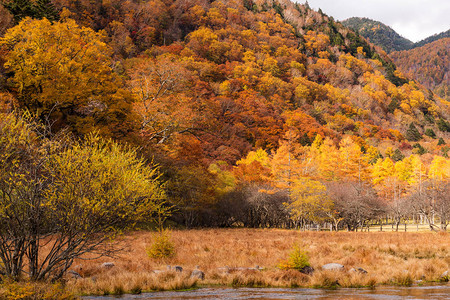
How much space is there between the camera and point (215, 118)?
166ft

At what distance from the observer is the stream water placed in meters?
12.8

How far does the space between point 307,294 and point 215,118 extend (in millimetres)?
38152

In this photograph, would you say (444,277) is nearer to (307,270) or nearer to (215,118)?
(307,270)

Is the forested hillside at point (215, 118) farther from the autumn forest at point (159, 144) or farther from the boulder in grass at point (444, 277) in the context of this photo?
the boulder in grass at point (444, 277)

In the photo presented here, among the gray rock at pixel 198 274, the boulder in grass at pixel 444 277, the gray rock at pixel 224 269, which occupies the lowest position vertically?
the boulder in grass at pixel 444 277

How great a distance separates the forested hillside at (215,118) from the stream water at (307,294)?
6.42 m

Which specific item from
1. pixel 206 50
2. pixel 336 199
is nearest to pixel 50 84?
pixel 336 199

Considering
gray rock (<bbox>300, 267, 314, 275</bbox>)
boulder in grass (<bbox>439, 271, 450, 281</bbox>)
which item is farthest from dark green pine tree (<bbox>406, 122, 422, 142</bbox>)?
gray rock (<bbox>300, 267, 314, 275</bbox>)

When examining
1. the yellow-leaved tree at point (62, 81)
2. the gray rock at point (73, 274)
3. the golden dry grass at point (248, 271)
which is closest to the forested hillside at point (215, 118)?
the yellow-leaved tree at point (62, 81)

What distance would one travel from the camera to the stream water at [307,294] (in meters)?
12.8

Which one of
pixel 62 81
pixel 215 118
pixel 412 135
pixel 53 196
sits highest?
pixel 412 135

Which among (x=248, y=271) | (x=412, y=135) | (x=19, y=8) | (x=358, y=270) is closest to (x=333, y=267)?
(x=358, y=270)

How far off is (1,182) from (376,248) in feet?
68.8

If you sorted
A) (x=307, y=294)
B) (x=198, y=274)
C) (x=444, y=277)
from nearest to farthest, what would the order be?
1. (x=307, y=294)
2. (x=198, y=274)
3. (x=444, y=277)
